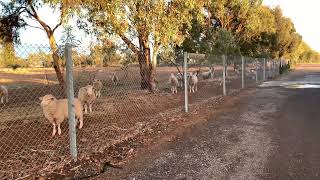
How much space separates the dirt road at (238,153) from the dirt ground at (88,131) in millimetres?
641

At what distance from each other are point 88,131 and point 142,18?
6976 millimetres

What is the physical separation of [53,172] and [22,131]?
3183mm

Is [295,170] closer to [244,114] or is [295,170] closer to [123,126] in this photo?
[123,126]

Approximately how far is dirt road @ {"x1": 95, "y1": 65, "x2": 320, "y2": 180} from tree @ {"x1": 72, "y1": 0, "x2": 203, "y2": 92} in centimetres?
506

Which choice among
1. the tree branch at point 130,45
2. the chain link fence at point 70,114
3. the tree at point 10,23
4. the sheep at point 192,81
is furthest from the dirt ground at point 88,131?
the sheep at point 192,81

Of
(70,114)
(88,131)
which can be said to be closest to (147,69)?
(88,131)

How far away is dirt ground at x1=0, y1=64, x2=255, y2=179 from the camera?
671 centimetres

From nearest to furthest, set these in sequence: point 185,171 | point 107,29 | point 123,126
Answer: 1. point 185,171
2. point 123,126
3. point 107,29

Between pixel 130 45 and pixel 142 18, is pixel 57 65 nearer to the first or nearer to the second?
pixel 142 18

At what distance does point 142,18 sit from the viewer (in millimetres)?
15305

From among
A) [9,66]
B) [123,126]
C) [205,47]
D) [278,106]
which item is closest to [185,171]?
[9,66]

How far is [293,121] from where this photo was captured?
37.7 feet

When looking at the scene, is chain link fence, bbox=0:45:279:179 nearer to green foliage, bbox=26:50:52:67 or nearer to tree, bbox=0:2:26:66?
green foliage, bbox=26:50:52:67

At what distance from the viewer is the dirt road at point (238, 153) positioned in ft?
21.3
